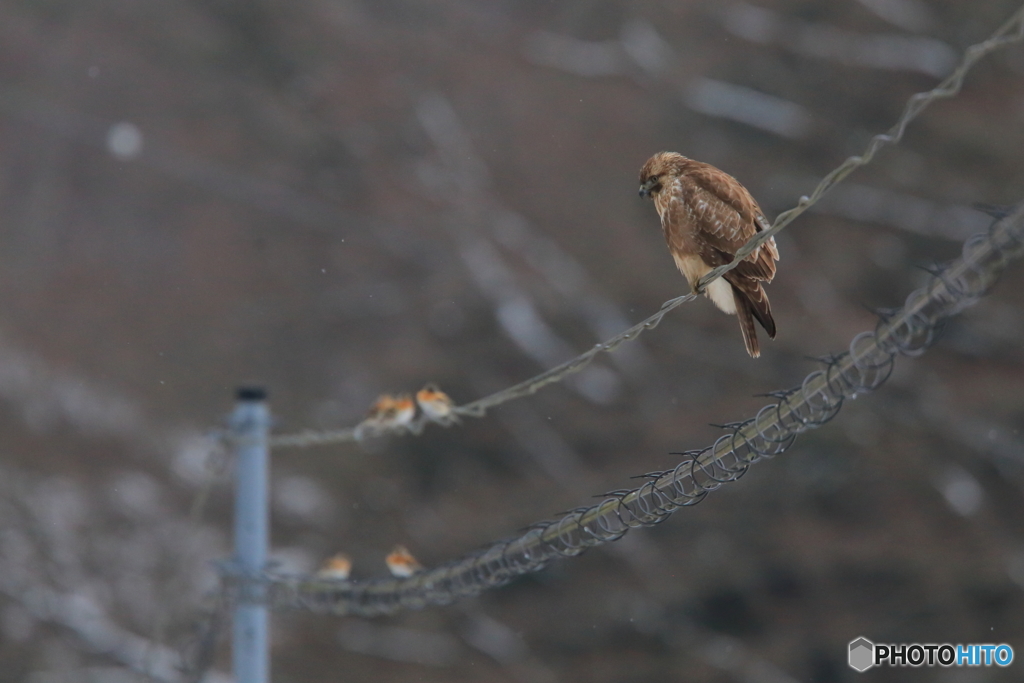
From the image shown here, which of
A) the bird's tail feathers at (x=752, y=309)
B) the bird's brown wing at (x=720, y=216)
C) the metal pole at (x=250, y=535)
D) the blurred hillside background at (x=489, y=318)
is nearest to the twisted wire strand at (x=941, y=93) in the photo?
the bird's tail feathers at (x=752, y=309)

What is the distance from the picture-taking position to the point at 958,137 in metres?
14.5

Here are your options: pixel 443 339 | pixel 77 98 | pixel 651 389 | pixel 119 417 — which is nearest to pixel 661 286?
pixel 651 389

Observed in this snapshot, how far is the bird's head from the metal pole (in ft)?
4.52

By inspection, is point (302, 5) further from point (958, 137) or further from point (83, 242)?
point (958, 137)

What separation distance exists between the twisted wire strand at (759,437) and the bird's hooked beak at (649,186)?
1042 mm

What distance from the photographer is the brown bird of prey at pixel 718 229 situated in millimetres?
2662

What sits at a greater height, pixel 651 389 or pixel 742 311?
pixel 651 389

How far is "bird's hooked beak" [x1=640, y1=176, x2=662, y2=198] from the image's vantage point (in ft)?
9.88

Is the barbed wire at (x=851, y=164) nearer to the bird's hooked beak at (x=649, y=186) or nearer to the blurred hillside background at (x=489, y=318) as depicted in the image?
the bird's hooked beak at (x=649, y=186)

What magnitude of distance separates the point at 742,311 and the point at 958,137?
1307cm

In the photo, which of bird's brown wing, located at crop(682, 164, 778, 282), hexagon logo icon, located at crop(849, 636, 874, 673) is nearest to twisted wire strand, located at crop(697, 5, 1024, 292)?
bird's brown wing, located at crop(682, 164, 778, 282)

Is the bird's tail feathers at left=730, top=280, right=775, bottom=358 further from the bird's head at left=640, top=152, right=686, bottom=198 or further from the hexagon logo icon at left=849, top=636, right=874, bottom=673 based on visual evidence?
the hexagon logo icon at left=849, top=636, right=874, bottom=673

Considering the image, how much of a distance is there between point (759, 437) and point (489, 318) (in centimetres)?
1243

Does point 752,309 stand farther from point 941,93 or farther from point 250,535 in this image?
point 250,535
